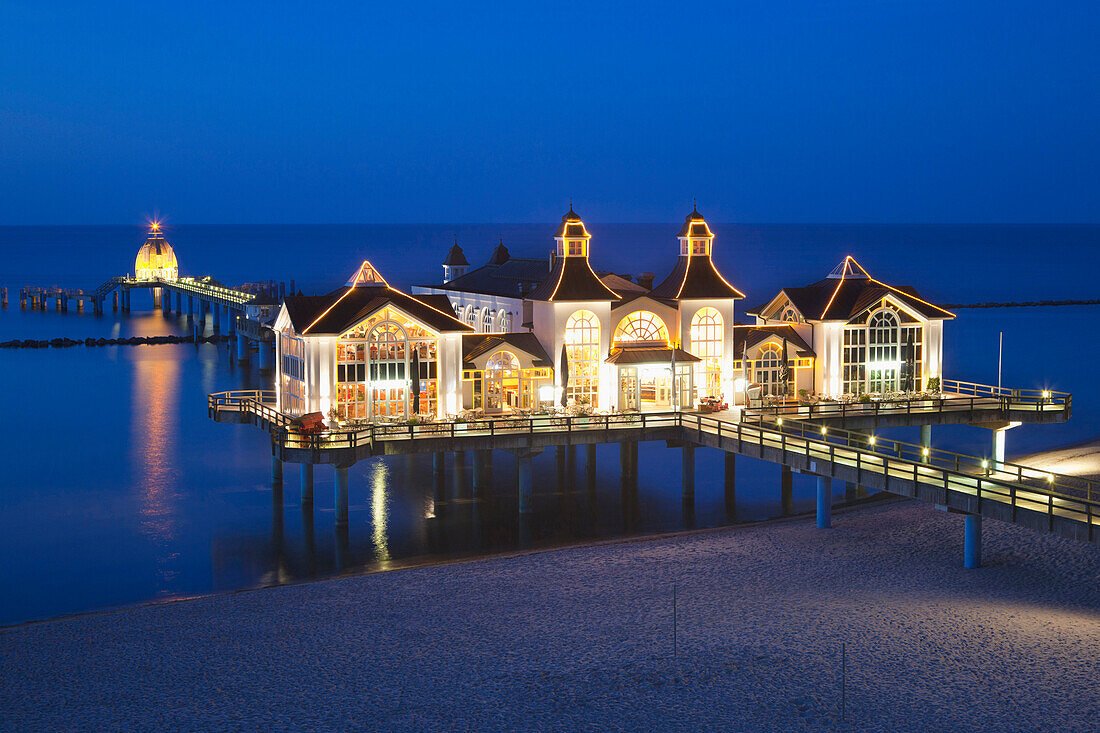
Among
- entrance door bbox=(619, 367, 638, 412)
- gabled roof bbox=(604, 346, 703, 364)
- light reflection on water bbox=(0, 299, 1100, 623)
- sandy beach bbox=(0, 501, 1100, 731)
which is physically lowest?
sandy beach bbox=(0, 501, 1100, 731)

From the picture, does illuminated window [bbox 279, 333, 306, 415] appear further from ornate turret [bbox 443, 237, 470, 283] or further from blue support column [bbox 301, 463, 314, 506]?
ornate turret [bbox 443, 237, 470, 283]

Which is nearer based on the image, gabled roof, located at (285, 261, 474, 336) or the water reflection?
the water reflection

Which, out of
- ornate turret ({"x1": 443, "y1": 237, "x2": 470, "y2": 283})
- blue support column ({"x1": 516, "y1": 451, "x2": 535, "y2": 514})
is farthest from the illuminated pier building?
ornate turret ({"x1": 443, "y1": 237, "x2": 470, "y2": 283})

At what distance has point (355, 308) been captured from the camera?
3878 centimetres

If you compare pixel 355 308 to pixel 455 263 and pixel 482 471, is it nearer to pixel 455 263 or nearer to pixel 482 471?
pixel 482 471

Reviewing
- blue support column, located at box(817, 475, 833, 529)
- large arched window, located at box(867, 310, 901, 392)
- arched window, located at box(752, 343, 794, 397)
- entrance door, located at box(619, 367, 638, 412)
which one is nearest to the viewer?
blue support column, located at box(817, 475, 833, 529)

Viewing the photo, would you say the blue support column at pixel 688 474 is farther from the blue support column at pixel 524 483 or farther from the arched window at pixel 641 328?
the blue support column at pixel 524 483

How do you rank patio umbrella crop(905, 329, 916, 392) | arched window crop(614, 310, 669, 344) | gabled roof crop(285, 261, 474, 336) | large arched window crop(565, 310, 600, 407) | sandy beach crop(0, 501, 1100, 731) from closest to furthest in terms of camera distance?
sandy beach crop(0, 501, 1100, 731) < gabled roof crop(285, 261, 474, 336) < large arched window crop(565, 310, 600, 407) < arched window crop(614, 310, 669, 344) < patio umbrella crop(905, 329, 916, 392)

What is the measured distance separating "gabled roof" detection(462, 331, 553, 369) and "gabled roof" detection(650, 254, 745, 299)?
5150 mm

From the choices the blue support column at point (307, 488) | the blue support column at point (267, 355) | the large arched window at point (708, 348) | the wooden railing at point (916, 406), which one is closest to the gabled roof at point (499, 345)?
the large arched window at point (708, 348)

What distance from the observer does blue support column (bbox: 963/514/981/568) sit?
29.2m

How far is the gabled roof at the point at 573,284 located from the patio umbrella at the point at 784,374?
264 inches

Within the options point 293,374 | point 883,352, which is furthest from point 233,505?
point 883,352

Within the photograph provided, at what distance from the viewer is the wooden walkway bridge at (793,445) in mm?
29125
